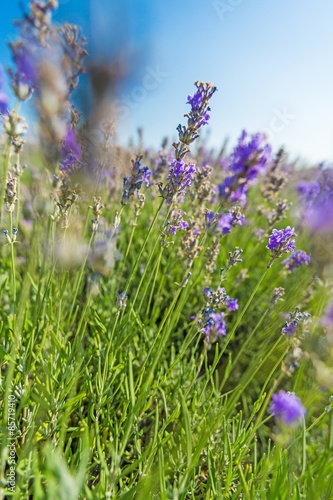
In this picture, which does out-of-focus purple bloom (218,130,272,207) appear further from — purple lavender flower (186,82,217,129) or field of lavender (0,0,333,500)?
purple lavender flower (186,82,217,129)

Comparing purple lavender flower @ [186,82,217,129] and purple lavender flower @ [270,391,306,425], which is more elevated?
purple lavender flower @ [186,82,217,129]

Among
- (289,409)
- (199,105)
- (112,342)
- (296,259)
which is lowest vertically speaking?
(112,342)

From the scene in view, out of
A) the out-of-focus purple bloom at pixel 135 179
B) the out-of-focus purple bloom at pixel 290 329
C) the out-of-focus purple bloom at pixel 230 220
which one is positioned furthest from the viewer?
the out-of-focus purple bloom at pixel 230 220

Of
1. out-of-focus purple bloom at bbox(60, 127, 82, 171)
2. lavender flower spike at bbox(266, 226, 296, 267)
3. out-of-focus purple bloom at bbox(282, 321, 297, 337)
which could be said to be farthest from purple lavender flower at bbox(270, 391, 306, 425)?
out-of-focus purple bloom at bbox(60, 127, 82, 171)

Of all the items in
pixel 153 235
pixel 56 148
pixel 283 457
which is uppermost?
pixel 56 148

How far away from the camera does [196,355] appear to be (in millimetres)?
2328

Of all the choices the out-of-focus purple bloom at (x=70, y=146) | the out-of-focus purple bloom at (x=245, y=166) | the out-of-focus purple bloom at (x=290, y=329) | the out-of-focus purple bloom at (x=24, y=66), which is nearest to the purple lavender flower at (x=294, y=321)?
the out-of-focus purple bloom at (x=290, y=329)

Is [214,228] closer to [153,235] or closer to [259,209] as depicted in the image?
[153,235]

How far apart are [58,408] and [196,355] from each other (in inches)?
48.5

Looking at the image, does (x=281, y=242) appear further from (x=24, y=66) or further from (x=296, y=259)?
(x=24, y=66)

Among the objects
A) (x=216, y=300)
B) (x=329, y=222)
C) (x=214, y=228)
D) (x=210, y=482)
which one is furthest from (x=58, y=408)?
(x=329, y=222)

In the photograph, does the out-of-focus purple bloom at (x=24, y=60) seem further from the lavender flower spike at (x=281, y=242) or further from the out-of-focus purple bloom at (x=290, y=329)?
the out-of-focus purple bloom at (x=290, y=329)

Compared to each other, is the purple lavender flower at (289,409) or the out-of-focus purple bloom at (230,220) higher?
the out-of-focus purple bloom at (230,220)

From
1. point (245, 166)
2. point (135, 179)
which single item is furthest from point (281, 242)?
point (135, 179)
